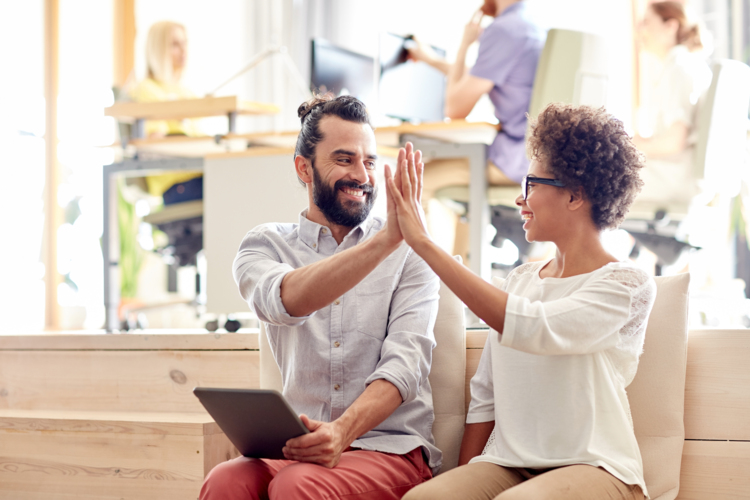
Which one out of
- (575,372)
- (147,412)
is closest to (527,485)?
(575,372)

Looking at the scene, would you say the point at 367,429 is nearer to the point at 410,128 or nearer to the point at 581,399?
the point at 581,399

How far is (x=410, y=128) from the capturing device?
272 cm

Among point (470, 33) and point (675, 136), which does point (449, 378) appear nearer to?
point (675, 136)

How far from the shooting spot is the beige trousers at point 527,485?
3.52 ft

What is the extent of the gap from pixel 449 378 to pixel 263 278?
1.33 feet

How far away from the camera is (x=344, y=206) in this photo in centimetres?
148

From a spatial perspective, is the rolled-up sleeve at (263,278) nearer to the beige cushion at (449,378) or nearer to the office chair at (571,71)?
the beige cushion at (449,378)

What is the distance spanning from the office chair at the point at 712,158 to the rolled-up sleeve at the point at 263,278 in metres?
1.74

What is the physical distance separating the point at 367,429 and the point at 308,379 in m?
0.18

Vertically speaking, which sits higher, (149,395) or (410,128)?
(410,128)

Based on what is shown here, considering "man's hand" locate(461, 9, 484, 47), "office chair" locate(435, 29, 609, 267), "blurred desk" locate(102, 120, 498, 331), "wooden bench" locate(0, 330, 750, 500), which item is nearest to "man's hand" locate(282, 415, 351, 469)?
"wooden bench" locate(0, 330, 750, 500)

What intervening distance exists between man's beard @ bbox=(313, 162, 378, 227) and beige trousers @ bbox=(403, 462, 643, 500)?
52 centimetres

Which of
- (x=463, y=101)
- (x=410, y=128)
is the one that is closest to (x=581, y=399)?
(x=410, y=128)

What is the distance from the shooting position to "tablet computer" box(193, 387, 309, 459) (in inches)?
44.7
